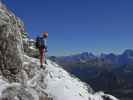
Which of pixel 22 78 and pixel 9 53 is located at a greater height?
pixel 9 53

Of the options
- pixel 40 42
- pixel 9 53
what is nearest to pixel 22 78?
pixel 9 53

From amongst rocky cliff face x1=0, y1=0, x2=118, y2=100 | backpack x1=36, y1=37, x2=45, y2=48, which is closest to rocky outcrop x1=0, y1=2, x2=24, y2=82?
rocky cliff face x1=0, y1=0, x2=118, y2=100

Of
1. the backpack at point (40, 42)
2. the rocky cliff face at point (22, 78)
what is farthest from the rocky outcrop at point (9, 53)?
the backpack at point (40, 42)

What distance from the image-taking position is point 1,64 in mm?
29484

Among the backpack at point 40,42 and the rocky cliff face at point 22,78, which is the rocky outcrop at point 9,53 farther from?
the backpack at point 40,42

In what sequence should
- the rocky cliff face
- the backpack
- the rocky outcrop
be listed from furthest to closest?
the backpack
the rocky outcrop
the rocky cliff face

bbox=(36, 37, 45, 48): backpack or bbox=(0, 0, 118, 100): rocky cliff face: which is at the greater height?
bbox=(36, 37, 45, 48): backpack

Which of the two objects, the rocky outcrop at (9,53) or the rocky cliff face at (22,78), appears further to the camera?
the rocky outcrop at (9,53)

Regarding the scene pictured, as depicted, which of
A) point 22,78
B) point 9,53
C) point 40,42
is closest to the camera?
point 9,53

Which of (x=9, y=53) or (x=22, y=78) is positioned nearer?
(x=9, y=53)

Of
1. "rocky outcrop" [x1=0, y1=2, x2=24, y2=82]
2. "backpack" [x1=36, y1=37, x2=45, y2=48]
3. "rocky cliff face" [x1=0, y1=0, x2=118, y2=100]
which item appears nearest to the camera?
"rocky cliff face" [x1=0, y1=0, x2=118, y2=100]

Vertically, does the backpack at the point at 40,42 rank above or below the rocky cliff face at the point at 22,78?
above

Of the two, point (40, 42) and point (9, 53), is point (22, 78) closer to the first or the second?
point (9, 53)

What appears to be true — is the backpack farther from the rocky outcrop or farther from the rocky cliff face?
the rocky outcrop
